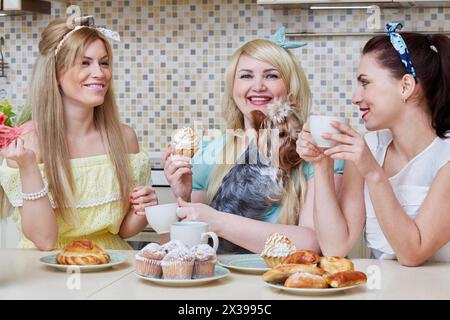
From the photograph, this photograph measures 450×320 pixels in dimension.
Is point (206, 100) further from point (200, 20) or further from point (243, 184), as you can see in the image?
point (243, 184)

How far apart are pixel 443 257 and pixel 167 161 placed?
709mm

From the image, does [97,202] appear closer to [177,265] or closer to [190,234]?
[190,234]

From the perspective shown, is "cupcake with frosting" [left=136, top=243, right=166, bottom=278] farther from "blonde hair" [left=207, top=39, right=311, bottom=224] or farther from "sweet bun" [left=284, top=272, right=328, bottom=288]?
"blonde hair" [left=207, top=39, right=311, bottom=224]

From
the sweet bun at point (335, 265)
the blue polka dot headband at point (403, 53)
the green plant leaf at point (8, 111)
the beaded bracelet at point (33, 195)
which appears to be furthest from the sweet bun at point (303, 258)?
the green plant leaf at point (8, 111)

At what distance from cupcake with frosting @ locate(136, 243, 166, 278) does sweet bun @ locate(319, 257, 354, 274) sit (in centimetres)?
29

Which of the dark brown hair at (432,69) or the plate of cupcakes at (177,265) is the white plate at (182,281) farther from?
the dark brown hair at (432,69)

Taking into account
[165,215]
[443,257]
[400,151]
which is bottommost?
[443,257]

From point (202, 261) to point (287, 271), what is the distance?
0.16 meters

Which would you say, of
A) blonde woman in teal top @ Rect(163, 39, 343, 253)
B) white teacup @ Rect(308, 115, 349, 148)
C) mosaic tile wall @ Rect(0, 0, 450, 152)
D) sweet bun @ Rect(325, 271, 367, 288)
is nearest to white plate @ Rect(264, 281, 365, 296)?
sweet bun @ Rect(325, 271, 367, 288)

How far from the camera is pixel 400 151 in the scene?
1.75m

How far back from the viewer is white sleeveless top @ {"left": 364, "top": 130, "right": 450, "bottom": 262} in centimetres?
165

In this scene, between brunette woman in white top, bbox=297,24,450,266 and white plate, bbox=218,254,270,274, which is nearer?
white plate, bbox=218,254,270,274

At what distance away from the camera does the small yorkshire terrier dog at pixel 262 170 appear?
1.96 metres
